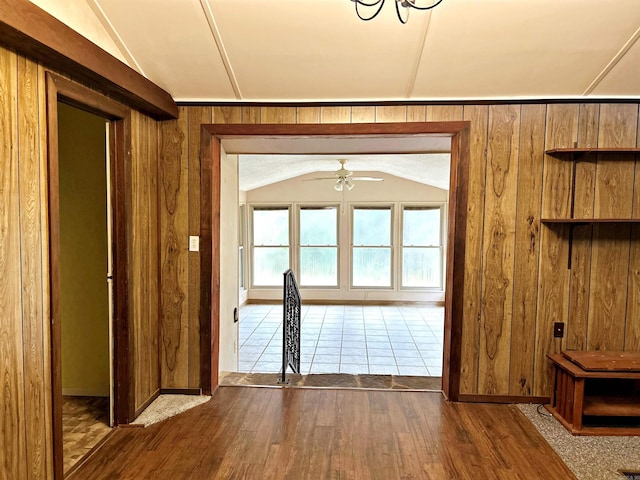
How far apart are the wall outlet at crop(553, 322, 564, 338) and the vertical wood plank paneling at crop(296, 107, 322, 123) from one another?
2.17m

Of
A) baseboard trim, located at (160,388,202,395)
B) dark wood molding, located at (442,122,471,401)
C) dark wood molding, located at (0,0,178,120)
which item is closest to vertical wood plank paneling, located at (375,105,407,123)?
dark wood molding, located at (442,122,471,401)

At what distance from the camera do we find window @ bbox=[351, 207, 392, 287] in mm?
8133

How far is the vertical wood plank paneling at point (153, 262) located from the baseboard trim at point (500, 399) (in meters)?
2.16

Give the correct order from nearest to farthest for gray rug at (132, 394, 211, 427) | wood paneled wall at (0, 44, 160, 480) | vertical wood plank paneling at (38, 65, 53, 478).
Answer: wood paneled wall at (0, 44, 160, 480)
vertical wood plank paneling at (38, 65, 53, 478)
gray rug at (132, 394, 211, 427)

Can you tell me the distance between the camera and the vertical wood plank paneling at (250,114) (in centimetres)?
277

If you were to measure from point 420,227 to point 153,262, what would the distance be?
20.5 feet

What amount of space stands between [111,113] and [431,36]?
5.90 feet

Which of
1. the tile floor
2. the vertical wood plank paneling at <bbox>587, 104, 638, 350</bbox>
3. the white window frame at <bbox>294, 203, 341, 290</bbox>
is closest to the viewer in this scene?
the vertical wood plank paneling at <bbox>587, 104, 638, 350</bbox>

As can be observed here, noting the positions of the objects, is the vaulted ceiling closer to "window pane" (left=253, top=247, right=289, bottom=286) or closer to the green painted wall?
the green painted wall

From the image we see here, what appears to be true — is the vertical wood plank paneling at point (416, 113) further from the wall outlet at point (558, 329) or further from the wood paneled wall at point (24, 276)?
the wood paneled wall at point (24, 276)

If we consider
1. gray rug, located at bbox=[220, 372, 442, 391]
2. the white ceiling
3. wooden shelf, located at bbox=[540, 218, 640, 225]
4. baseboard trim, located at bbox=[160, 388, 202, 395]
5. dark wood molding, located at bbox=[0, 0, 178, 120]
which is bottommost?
gray rug, located at bbox=[220, 372, 442, 391]

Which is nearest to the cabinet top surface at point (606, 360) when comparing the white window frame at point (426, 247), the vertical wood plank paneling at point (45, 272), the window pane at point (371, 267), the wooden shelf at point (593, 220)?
the wooden shelf at point (593, 220)

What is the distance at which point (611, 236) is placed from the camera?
2.69 m

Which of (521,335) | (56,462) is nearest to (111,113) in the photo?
(56,462)
